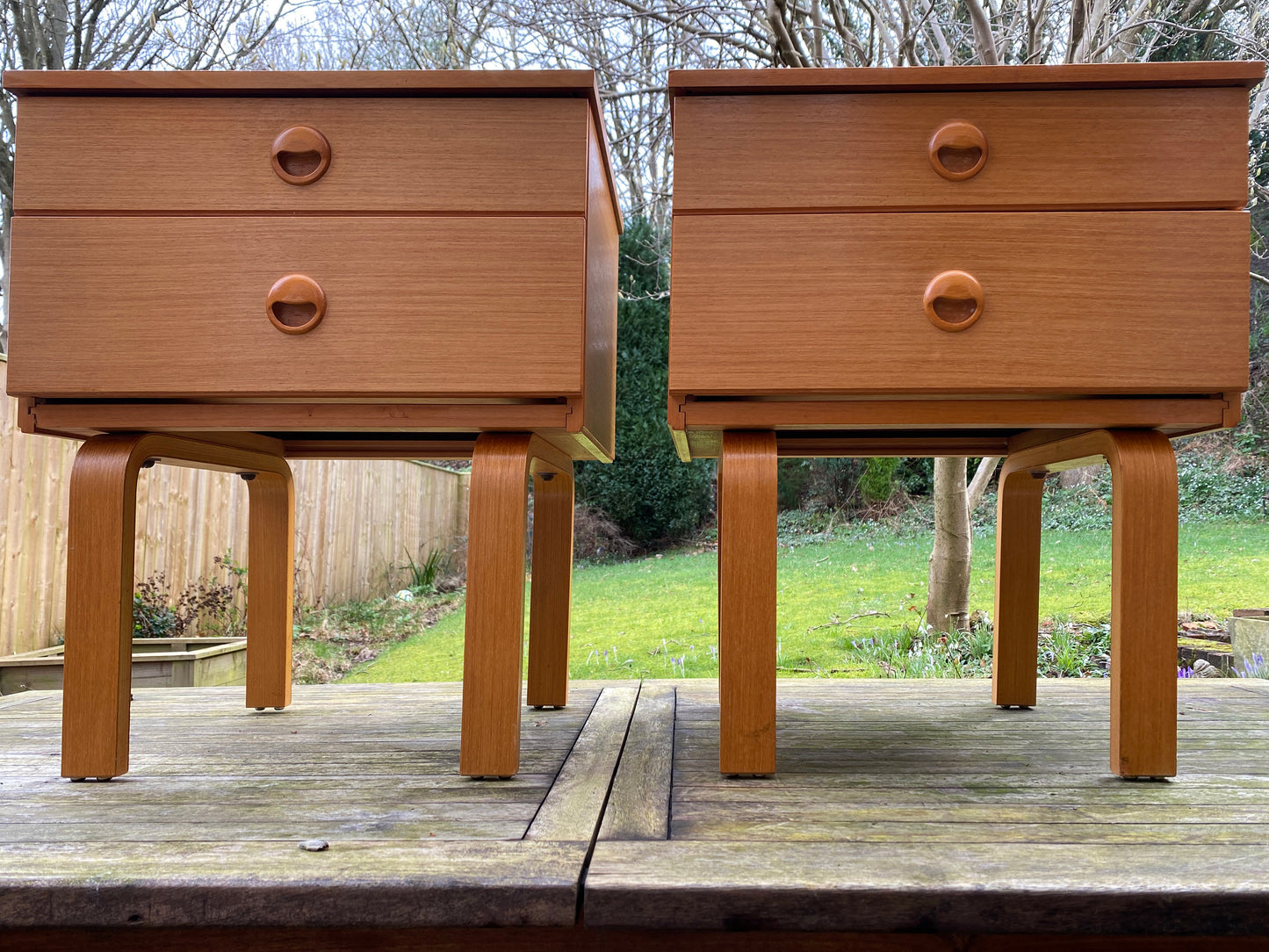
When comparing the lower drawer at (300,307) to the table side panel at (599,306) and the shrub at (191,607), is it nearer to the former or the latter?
the table side panel at (599,306)

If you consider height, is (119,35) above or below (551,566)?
above

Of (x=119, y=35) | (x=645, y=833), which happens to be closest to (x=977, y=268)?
(x=645, y=833)

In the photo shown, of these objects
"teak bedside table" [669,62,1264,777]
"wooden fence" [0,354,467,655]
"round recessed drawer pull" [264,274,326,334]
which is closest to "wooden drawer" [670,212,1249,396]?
"teak bedside table" [669,62,1264,777]

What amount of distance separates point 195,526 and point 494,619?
152 inches

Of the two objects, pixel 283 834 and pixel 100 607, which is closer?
pixel 283 834

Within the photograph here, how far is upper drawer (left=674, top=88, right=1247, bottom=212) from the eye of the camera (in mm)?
1073

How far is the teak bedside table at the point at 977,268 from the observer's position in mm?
1067

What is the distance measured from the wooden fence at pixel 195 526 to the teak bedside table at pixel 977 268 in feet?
5.38

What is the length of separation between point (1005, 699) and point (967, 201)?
37.6 inches

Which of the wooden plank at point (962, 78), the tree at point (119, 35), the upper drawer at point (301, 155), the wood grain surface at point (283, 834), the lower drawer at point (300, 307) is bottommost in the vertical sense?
the wood grain surface at point (283, 834)

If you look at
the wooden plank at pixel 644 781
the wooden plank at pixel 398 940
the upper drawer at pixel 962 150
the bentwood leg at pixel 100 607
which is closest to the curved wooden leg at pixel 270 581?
the bentwood leg at pixel 100 607

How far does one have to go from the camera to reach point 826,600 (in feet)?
16.1

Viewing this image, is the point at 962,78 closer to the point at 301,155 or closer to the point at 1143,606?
the point at 1143,606

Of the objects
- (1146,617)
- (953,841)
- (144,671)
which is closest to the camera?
(953,841)
